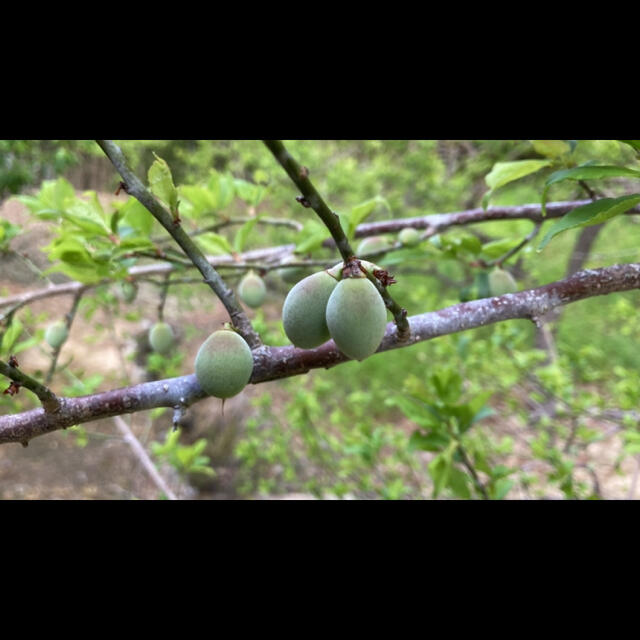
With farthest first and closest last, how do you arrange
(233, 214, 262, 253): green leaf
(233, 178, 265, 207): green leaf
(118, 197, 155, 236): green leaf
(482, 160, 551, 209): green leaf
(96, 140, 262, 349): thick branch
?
1. (233, 178, 265, 207): green leaf
2. (233, 214, 262, 253): green leaf
3. (118, 197, 155, 236): green leaf
4. (482, 160, 551, 209): green leaf
5. (96, 140, 262, 349): thick branch

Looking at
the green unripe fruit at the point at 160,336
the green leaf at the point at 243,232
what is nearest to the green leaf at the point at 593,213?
the green leaf at the point at 243,232

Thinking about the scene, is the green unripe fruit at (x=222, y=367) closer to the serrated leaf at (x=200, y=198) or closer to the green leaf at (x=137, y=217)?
the green leaf at (x=137, y=217)

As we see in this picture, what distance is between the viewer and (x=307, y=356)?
0.83 meters

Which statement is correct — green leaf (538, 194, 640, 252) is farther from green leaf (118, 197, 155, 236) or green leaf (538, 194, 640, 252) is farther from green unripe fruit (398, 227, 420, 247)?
green leaf (118, 197, 155, 236)

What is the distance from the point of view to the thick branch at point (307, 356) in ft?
2.49

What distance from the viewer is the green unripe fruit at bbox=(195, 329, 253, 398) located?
0.73 metres

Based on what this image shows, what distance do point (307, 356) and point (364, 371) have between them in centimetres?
472

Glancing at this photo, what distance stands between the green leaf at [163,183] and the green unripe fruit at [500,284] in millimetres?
843

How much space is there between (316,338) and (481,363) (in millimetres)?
2528

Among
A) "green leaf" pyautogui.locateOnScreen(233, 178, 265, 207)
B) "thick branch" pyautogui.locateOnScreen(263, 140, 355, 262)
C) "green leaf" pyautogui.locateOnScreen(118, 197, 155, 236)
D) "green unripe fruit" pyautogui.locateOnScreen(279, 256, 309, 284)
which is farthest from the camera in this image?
"green leaf" pyautogui.locateOnScreen(233, 178, 265, 207)

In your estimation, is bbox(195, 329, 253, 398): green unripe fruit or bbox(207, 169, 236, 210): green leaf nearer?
bbox(195, 329, 253, 398): green unripe fruit

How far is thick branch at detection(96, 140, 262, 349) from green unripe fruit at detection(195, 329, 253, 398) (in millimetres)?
80

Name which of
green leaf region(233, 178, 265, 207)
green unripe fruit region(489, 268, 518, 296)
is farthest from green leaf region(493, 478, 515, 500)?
green leaf region(233, 178, 265, 207)

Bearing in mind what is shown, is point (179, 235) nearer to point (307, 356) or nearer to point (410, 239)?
point (307, 356)
